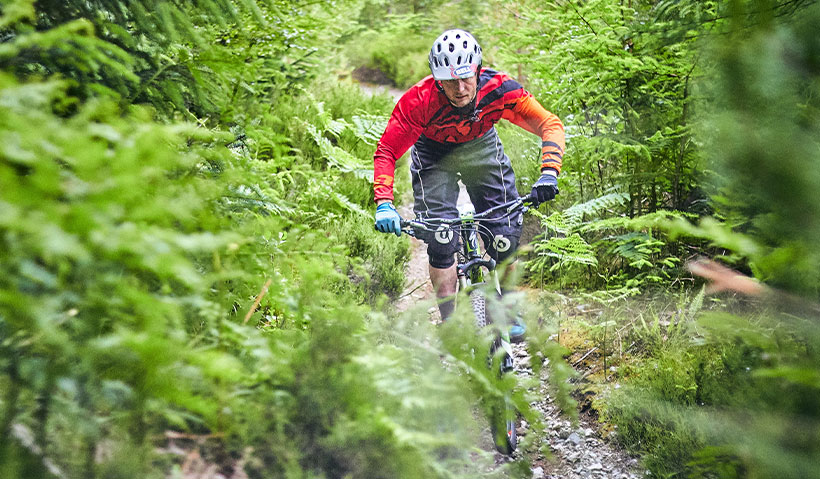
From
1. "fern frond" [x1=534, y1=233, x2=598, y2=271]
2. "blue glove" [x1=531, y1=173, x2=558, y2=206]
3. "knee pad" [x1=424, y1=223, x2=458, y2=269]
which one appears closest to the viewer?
"blue glove" [x1=531, y1=173, x2=558, y2=206]

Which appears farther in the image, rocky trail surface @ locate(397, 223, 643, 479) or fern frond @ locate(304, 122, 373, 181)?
fern frond @ locate(304, 122, 373, 181)

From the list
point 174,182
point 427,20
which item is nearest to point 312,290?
point 174,182

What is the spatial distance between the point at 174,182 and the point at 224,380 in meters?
0.57

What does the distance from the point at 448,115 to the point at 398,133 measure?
382 millimetres

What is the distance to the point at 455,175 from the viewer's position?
4.14m

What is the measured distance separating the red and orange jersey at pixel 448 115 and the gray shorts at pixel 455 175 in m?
0.20

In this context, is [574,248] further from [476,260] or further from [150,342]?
[150,342]

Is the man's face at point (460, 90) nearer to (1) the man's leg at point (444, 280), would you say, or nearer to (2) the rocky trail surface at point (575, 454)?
(1) the man's leg at point (444, 280)

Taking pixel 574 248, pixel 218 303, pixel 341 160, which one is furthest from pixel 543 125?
pixel 341 160

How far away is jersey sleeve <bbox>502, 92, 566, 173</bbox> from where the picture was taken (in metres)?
3.64

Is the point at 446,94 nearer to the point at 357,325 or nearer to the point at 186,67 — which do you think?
the point at 186,67

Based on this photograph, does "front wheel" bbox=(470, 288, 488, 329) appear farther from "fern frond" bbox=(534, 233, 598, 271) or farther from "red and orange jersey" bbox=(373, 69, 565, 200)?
"fern frond" bbox=(534, 233, 598, 271)

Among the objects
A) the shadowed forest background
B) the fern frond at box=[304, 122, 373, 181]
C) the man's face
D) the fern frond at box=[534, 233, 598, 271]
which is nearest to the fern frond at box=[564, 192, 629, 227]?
the fern frond at box=[534, 233, 598, 271]

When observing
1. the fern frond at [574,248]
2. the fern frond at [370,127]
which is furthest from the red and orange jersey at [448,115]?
the fern frond at [370,127]
